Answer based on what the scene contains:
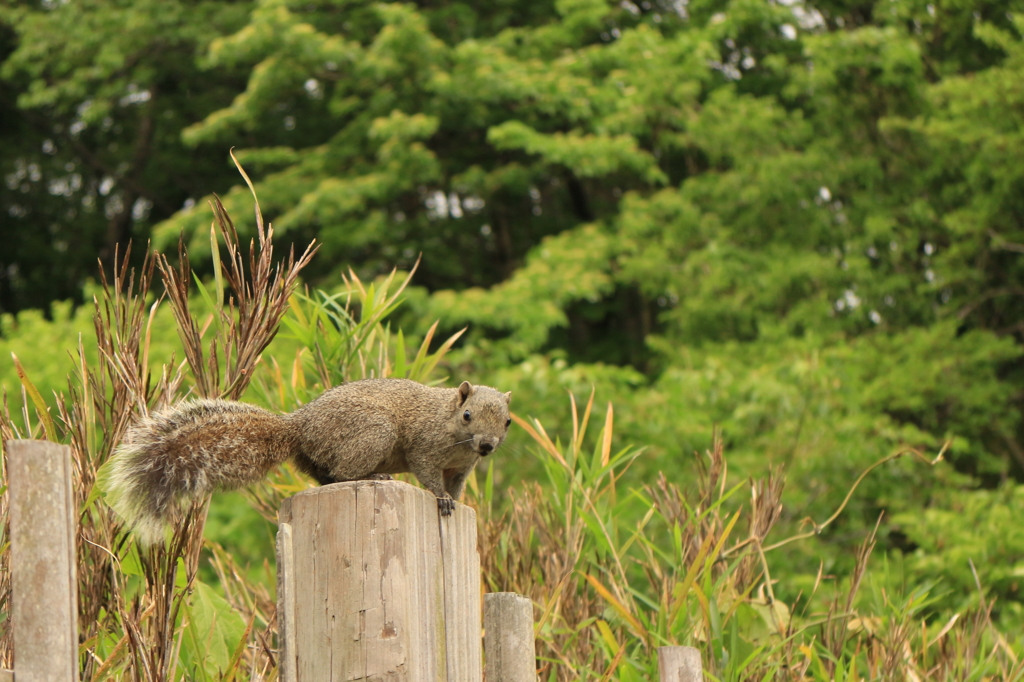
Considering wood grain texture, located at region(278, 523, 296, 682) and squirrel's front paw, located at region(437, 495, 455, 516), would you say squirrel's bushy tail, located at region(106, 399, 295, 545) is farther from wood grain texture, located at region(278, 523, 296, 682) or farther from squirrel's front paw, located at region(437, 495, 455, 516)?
squirrel's front paw, located at region(437, 495, 455, 516)

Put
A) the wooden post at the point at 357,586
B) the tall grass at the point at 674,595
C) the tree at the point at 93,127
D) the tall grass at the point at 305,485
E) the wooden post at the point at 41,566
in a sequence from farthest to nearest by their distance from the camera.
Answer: the tree at the point at 93,127 < the tall grass at the point at 674,595 < the tall grass at the point at 305,485 < the wooden post at the point at 357,586 < the wooden post at the point at 41,566

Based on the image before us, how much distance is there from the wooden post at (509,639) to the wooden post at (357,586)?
305 mm

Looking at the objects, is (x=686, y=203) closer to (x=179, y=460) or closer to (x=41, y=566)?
(x=179, y=460)

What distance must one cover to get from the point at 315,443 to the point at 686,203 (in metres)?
8.69

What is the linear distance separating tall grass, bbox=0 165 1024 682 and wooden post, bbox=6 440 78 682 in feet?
1.56

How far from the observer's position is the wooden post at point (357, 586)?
174cm

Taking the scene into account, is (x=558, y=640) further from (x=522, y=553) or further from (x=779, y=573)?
(x=779, y=573)

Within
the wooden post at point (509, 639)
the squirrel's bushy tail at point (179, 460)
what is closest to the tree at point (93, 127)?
the squirrel's bushy tail at point (179, 460)

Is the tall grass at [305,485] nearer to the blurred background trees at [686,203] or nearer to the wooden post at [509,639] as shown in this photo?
the wooden post at [509,639]

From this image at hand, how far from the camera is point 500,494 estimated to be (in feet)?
21.0

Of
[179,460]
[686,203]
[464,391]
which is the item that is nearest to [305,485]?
[464,391]

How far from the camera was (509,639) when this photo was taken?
2.15 m

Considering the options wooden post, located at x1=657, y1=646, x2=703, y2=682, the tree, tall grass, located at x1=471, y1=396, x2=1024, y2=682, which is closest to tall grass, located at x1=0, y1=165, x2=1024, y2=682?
tall grass, located at x1=471, y1=396, x2=1024, y2=682

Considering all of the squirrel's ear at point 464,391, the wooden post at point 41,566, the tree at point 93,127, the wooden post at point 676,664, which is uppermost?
the wooden post at point 41,566
